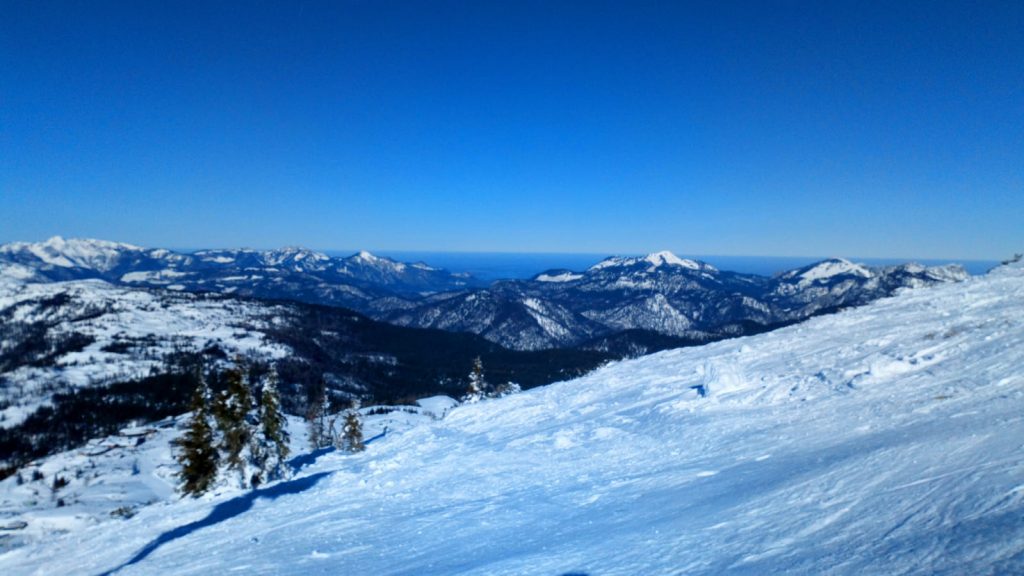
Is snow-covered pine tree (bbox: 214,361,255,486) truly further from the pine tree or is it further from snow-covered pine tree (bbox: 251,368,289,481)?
the pine tree

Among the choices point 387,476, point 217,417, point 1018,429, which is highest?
point 1018,429

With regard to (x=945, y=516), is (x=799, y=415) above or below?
below

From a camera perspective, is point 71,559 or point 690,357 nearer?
point 71,559

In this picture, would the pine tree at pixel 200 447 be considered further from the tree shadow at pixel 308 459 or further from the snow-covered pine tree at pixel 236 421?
the tree shadow at pixel 308 459

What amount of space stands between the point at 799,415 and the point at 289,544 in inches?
468

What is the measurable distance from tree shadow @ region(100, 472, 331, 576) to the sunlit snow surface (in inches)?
3.7

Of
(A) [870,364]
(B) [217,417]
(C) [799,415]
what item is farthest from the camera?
(B) [217,417]

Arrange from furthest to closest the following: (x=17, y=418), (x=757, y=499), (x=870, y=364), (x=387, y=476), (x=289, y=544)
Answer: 1. (x=17, y=418)
2. (x=387, y=476)
3. (x=870, y=364)
4. (x=289, y=544)
5. (x=757, y=499)

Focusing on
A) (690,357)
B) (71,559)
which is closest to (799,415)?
(690,357)

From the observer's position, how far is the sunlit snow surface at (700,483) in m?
5.76

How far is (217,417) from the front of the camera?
1300 inches

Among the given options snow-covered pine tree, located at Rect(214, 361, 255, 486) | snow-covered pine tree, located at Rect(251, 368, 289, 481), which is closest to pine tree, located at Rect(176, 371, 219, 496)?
snow-covered pine tree, located at Rect(214, 361, 255, 486)

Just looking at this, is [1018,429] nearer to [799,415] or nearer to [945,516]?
[945,516]

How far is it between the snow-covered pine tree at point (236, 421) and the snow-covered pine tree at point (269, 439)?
652mm
